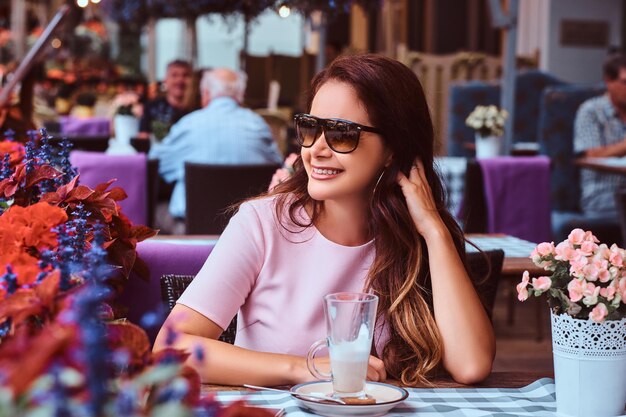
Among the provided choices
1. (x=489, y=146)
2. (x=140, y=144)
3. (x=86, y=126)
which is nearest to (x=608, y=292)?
(x=489, y=146)

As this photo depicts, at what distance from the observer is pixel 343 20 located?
1340 centimetres

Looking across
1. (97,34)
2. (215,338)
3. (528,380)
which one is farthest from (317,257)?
(97,34)

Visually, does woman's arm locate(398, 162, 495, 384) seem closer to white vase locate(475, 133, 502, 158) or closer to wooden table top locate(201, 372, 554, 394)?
wooden table top locate(201, 372, 554, 394)

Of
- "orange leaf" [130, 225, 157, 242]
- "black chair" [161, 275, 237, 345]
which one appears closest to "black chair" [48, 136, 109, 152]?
"black chair" [161, 275, 237, 345]

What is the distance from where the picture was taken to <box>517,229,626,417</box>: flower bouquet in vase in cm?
123

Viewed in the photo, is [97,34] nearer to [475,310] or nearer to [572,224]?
[572,224]

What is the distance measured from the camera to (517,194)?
4395mm

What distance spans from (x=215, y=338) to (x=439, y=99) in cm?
670

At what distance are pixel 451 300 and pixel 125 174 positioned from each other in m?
2.57

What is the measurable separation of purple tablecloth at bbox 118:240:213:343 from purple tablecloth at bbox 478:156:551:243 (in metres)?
2.58

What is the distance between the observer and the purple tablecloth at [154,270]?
6.32 ft

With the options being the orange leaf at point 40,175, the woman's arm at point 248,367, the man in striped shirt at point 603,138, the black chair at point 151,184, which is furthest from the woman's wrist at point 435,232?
the man in striped shirt at point 603,138

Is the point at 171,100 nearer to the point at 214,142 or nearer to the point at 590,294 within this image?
the point at 214,142

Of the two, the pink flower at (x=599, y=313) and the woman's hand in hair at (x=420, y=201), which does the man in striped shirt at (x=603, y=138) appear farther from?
the pink flower at (x=599, y=313)
